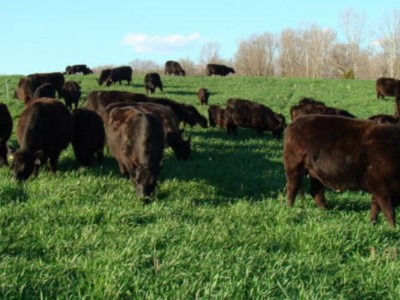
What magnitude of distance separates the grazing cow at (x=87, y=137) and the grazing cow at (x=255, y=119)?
6487 mm

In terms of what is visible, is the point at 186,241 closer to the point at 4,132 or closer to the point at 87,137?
the point at 87,137

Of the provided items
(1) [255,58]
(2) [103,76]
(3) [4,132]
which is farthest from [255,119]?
(1) [255,58]

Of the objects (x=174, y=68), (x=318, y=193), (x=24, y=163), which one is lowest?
(x=318, y=193)

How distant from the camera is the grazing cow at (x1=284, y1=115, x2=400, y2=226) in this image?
287 inches

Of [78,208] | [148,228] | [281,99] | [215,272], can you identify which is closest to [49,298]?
[215,272]

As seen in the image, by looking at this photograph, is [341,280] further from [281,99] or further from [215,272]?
[281,99]

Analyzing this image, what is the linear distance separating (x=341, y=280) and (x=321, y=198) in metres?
3.76

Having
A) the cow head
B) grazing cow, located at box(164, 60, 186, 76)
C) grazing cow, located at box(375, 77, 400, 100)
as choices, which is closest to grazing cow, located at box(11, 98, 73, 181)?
the cow head

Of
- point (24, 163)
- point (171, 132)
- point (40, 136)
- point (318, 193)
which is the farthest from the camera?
point (171, 132)

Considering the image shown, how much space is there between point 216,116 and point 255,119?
5.63 ft

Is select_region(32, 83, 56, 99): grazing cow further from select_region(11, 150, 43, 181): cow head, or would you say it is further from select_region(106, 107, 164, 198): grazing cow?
select_region(11, 150, 43, 181): cow head

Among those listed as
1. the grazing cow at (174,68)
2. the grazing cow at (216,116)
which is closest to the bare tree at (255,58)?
the grazing cow at (174,68)

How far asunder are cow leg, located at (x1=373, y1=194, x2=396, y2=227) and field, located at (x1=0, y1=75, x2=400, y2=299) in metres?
0.18

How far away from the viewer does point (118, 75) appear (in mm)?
33875
